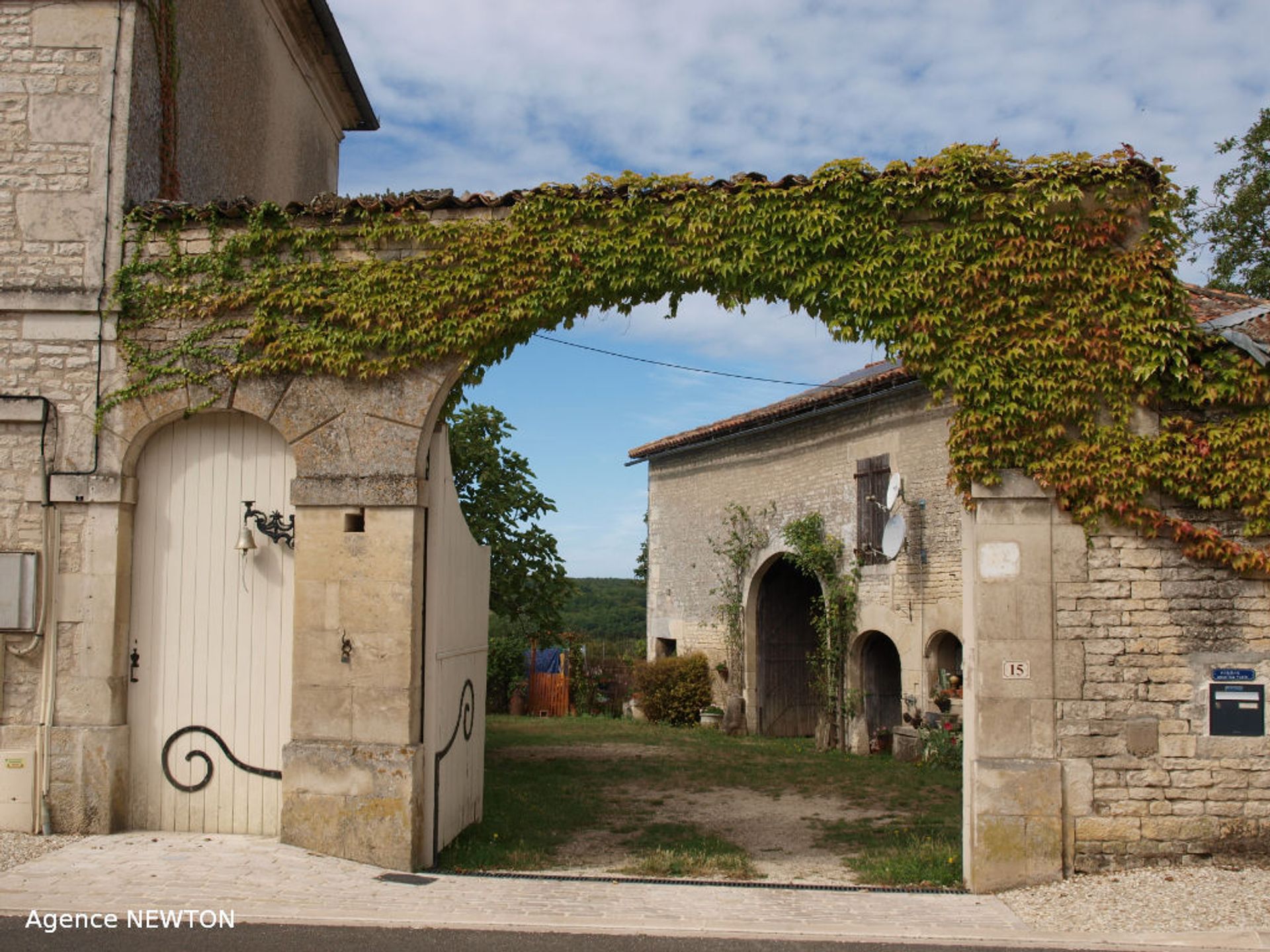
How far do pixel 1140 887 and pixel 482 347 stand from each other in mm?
5136

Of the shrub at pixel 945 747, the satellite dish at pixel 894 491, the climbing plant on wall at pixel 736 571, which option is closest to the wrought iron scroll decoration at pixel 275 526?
the shrub at pixel 945 747

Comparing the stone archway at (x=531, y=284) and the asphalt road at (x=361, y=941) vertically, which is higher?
the stone archway at (x=531, y=284)

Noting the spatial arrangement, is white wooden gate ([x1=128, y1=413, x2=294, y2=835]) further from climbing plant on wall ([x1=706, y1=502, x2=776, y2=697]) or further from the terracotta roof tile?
climbing plant on wall ([x1=706, y1=502, x2=776, y2=697])

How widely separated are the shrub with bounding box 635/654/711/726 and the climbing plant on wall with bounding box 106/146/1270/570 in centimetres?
1195

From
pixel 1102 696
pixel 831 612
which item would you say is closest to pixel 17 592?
pixel 1102 696

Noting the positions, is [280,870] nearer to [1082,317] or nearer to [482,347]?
[482,347]

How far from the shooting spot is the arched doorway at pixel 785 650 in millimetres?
17625

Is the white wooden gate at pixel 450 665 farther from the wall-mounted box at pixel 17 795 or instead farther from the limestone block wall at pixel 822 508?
the limestone block wall at pixel 822 508

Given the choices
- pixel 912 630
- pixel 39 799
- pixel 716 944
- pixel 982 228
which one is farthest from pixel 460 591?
pixel 912 630

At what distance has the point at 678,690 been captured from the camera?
60.4 feet

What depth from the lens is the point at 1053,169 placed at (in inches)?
270

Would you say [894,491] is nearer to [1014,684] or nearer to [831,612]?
[831,612]

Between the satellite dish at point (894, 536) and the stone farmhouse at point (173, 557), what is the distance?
723 centimetres

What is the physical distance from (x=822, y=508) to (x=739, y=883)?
969 cm
